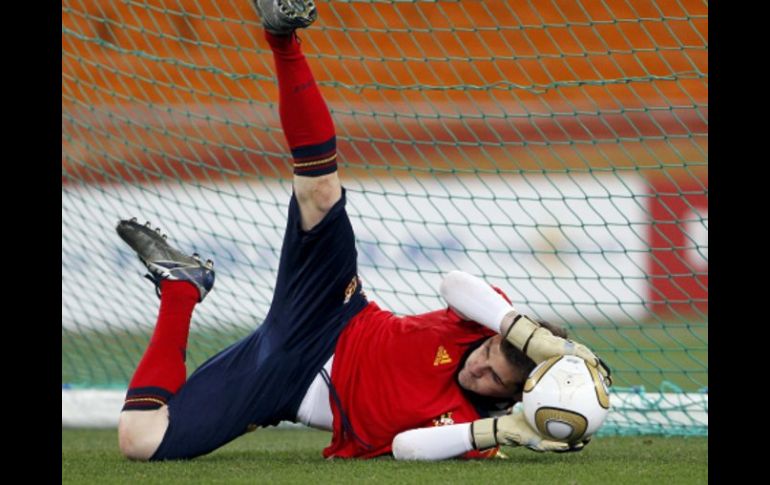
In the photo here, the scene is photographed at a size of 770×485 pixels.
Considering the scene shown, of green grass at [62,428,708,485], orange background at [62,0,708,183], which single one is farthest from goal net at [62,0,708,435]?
green grass at [62,428,708,485]

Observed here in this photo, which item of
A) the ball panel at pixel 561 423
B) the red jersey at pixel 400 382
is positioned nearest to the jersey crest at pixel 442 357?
the red jersey at pixel 400 382

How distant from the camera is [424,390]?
11.9 feet

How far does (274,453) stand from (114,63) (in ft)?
8.43

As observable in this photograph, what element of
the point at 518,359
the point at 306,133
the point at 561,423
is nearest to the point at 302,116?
the point at 306,133

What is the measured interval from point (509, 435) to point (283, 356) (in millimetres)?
805

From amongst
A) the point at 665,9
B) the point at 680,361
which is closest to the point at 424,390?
the point at 665,9

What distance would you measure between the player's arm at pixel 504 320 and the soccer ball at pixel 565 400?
5cm

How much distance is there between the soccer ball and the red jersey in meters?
0.37

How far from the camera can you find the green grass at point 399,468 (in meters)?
3.17

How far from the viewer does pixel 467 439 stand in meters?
3.40

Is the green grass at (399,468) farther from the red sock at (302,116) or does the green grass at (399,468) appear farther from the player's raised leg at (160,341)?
the red sock at (302,116)

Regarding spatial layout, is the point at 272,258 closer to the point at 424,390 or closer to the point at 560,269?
the point at 560,269

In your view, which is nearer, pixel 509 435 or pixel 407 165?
pixel 509 435

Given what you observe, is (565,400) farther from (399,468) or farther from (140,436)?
(140,436)
